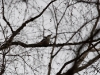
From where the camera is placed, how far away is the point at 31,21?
6.66m

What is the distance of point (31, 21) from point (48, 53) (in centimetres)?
135

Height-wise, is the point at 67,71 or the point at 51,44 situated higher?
the point at 51,44

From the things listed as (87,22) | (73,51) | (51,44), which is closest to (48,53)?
(51,44)

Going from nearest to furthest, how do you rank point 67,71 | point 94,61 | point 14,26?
point 67,71 → point 94,61 → point 14,26

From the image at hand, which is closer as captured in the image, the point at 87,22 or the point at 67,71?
the point at 67,71

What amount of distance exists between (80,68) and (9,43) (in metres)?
2.57

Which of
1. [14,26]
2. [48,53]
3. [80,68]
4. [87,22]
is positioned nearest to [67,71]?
[80,68]

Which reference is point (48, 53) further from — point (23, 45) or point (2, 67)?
point (2, 67)

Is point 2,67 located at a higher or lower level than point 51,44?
lower

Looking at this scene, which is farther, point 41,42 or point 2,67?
point 41,42

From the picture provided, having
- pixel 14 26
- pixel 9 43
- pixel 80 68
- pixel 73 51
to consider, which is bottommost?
pixel 80 68

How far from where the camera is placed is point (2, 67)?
230 inches

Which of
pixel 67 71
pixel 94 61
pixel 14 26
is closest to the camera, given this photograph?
pixel 67 71

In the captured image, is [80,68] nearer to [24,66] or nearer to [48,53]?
[48,53]
